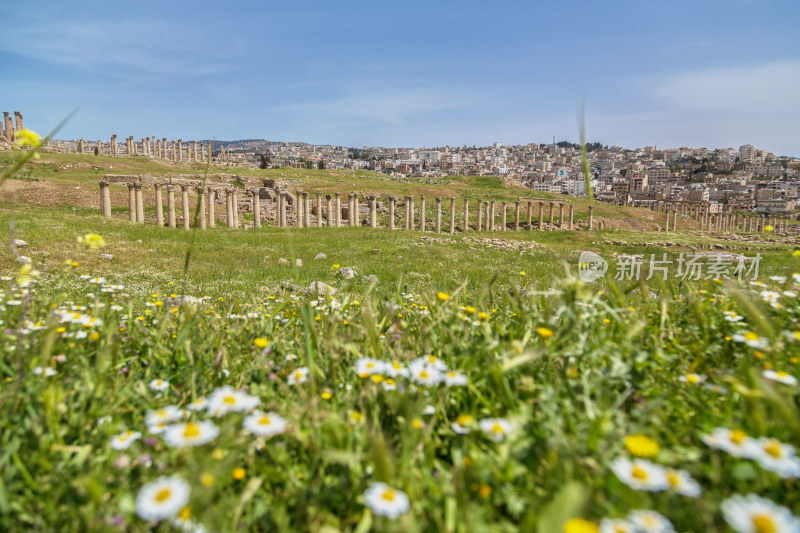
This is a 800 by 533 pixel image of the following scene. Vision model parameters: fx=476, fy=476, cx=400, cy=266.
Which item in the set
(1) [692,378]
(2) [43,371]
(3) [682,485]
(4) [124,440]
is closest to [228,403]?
(4) [124,440]

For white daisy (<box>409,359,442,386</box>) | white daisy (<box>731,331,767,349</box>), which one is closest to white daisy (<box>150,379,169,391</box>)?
white daisy (<box>409,359,442,386</box>)

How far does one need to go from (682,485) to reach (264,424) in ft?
4.42

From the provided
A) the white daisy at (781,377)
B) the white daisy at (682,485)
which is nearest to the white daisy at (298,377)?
the white daisy at (682,485)

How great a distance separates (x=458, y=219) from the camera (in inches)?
1688

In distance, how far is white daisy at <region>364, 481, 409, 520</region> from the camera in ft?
4.33

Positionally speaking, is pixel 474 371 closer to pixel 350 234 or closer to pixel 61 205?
pixel 350 234

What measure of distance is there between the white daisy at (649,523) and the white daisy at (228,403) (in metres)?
1.30

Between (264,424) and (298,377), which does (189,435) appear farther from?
(298,377)

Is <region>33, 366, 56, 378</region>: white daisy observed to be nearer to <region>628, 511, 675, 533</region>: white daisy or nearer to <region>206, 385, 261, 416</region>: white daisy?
<region>206, 385, 261, 416</region>: white daisy

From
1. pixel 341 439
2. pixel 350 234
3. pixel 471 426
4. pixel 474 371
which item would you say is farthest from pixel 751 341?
pixel 350 234

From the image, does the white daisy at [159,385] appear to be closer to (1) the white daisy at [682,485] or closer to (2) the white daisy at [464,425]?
(2) the white daisy at [464,425]

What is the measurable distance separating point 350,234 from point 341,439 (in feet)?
75.2

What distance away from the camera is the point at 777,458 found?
1.38m

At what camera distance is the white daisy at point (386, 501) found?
1318 mm
